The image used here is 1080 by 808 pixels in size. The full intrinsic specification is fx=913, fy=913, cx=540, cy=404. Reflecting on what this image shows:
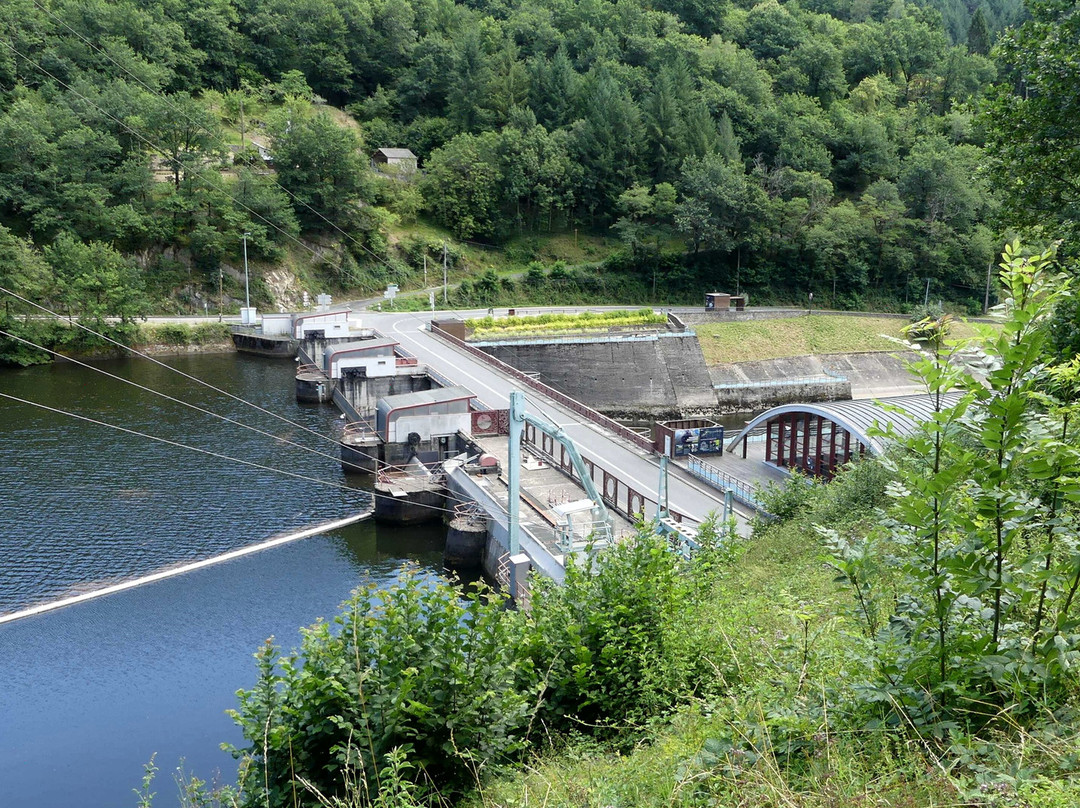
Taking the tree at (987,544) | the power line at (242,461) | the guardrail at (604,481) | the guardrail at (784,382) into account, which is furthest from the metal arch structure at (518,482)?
the guardrail at (784,382)

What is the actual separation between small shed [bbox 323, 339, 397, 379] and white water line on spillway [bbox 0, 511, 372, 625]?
40.9ft

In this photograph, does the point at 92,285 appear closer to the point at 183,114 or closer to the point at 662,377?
the point at 183,114

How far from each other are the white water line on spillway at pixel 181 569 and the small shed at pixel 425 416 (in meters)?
3.59

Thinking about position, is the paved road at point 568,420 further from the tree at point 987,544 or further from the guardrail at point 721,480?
the tree at point 987,544

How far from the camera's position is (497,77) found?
75.4 meters

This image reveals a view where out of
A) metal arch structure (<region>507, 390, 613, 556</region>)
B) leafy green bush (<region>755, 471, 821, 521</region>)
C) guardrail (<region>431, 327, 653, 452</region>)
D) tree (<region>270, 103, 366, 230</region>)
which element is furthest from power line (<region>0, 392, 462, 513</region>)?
tree (<region>270, 103, 366, 230</region>)

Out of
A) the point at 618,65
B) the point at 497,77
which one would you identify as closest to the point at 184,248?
the point at 497,77

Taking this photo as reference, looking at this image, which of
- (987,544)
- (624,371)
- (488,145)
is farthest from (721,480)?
(488,145)

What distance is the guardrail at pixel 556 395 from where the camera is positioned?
99.8ft

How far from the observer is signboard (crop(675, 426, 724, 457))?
2888cm

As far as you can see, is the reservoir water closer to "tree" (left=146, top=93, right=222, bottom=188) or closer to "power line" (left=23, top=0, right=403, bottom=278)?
"tree" (left=146, top=93, right=222, bottom=188)

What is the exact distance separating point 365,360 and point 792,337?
2681 centimetres

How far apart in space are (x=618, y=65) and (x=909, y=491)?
75847 mm

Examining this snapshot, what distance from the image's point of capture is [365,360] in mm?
39812
